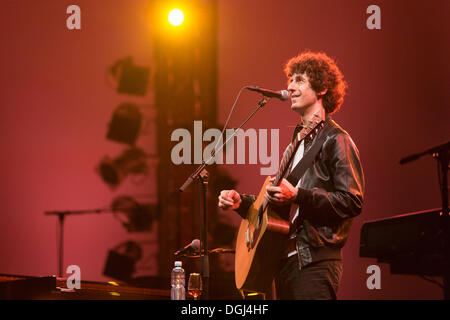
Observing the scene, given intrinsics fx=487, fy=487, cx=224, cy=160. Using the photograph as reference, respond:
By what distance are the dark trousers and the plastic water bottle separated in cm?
65

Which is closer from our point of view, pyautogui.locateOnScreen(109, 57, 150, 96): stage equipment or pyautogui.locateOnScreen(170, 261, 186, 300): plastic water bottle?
pyautogui.locateOnScreen(170, 261, 186, 300): plastic water bottle

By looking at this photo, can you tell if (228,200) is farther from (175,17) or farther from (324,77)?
(175,17)

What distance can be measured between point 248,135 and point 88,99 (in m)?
1.75

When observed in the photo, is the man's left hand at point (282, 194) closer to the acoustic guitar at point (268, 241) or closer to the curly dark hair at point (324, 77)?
the acoustic guitar at point (268, 241)

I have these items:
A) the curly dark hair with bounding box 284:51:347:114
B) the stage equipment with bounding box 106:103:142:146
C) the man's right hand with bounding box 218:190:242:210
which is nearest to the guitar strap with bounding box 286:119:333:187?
the curly dark hair with bounding box 284:51:347:114

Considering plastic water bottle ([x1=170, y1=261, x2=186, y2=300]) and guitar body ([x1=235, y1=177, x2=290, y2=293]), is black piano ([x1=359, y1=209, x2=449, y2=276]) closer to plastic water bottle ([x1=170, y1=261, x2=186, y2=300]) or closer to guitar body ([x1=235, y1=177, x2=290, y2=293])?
guitar body ([x1=235, y1=177, x2=290, y2=293])

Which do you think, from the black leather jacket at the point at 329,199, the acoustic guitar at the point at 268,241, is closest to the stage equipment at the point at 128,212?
the acoustic guitar at the point at 268,241

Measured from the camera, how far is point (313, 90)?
231 centimetres

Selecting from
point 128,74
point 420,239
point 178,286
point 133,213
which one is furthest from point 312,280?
point 128,74

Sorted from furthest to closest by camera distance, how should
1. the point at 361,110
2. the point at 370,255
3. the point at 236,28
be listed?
the point at 236,28 → the point at 361,110 → the point at 370,255

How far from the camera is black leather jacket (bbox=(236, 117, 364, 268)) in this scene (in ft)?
6.46

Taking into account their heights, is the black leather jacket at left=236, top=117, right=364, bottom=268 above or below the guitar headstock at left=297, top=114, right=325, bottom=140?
below

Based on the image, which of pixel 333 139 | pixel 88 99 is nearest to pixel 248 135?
pixel 88 99
